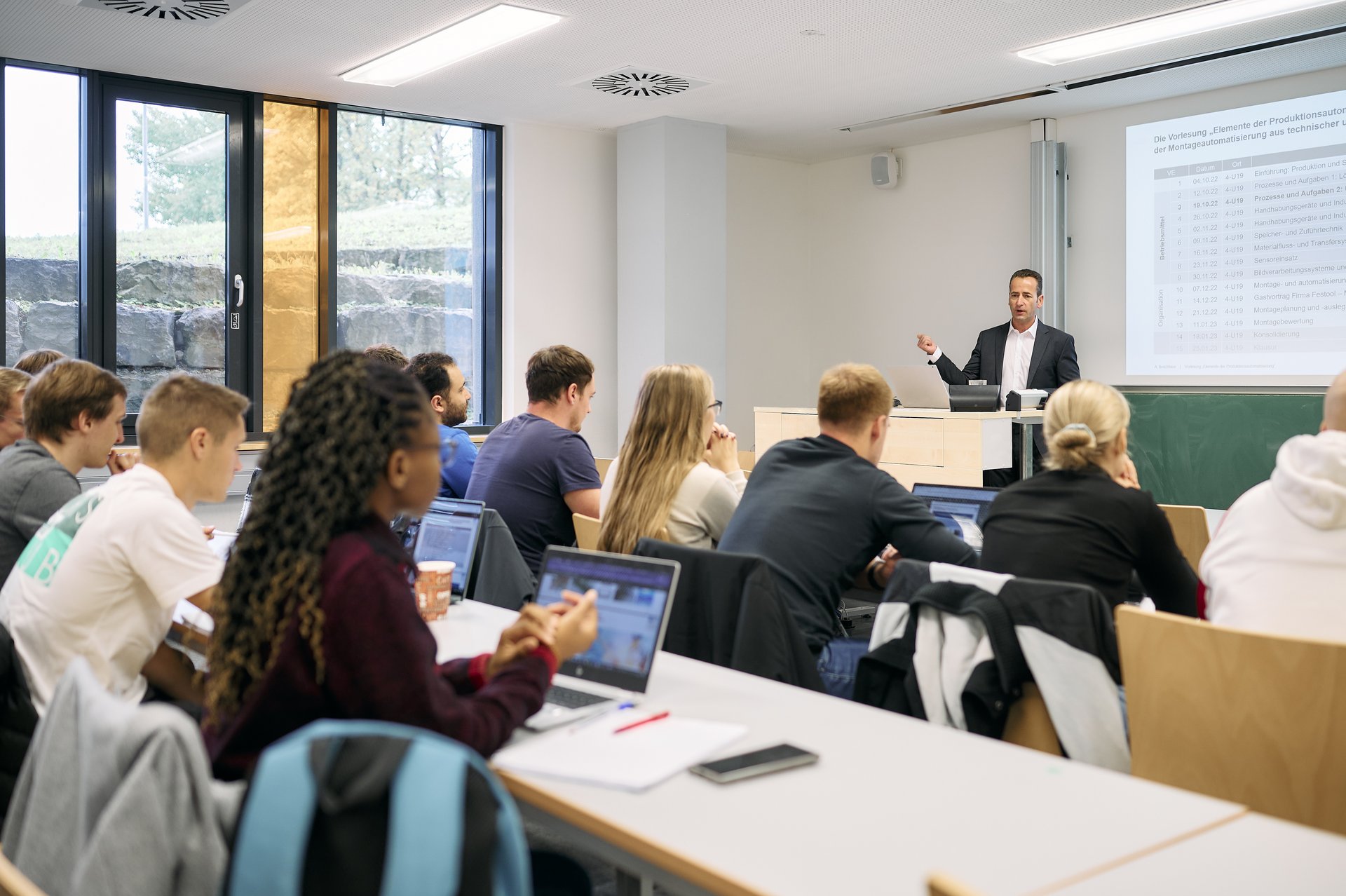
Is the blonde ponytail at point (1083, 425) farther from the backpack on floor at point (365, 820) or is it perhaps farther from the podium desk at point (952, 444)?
the podium desk at point (952, 444)

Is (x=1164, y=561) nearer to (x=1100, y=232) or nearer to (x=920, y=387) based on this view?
(x=920, y=387)

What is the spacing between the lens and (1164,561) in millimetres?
2389

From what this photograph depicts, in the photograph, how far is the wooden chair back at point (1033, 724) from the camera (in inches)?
81.3

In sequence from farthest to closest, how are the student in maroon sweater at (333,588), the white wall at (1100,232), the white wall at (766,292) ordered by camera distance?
the white wall at (766,292)
the white wall at (1100,232)
the student in maroon sweater at (333,588)

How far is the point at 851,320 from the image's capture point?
29.0 feet

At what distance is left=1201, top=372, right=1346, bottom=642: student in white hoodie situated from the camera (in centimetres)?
206

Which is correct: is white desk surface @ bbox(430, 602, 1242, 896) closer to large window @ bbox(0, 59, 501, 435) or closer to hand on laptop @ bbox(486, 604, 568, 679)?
hand on laptop @ bbox(486, 604, 568, 679)

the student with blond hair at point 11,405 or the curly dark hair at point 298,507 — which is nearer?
the curly dark hair at point 298,507

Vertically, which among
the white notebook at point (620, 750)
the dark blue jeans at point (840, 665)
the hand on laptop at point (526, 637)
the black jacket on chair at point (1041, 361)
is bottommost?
the dark blue jeans at point (840, 665)

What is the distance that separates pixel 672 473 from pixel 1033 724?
3.69 ft

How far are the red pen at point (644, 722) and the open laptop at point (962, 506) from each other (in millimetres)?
1745

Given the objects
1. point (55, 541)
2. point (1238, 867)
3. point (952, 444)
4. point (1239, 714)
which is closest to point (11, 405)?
point (55, 541)

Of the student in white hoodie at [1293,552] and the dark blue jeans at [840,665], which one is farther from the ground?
the student in white hoodie at [1293,552]

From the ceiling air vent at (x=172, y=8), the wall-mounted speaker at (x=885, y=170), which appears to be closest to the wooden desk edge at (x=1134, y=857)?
the ceiling air vent at (x=172, y=8)
